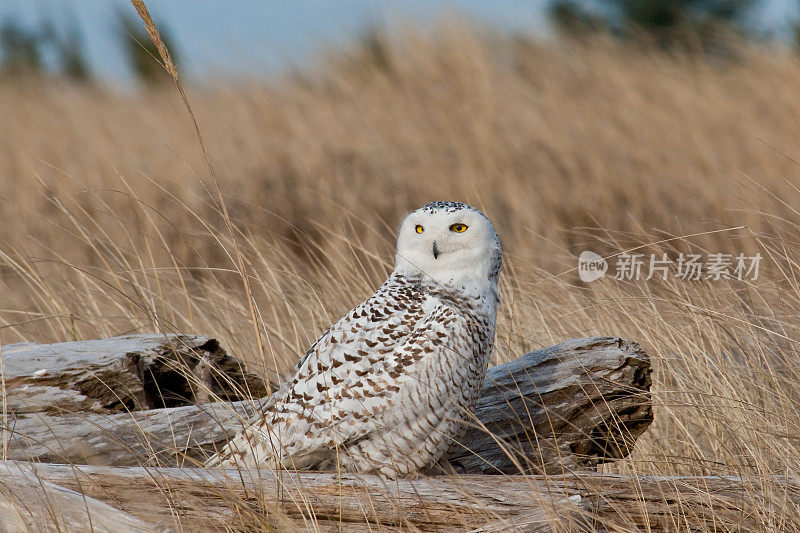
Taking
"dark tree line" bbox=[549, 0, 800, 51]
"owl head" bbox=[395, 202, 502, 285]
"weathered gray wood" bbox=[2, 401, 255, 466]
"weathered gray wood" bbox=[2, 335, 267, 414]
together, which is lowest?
"weathered gray wood" bbox=[2, 401, 255, 466]

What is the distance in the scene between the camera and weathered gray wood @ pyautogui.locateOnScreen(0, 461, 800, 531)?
188 cm

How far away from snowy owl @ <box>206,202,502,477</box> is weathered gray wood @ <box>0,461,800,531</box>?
0.41 ft

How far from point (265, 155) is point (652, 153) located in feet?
12.9

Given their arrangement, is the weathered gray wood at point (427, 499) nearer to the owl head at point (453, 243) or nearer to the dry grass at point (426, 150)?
the owl head at point (453, 243)

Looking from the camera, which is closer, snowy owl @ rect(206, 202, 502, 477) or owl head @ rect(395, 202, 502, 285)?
snowy owl @ rect(206, 202, 502, 477)

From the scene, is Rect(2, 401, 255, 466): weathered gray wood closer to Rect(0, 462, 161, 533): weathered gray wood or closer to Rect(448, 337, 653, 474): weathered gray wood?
Rect(0, 462, 161, 533): weathered gray wood

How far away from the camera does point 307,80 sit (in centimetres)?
1025

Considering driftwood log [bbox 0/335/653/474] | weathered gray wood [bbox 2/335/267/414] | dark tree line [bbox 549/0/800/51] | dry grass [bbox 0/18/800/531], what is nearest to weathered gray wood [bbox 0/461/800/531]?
driftwood log [bbox 0/335/653/474]

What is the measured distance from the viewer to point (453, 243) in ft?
7.66

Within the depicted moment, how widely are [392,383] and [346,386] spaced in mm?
127

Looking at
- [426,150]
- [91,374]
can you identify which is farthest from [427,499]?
[426,150]

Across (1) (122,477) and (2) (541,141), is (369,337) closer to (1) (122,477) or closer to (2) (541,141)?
(1) (122,477)

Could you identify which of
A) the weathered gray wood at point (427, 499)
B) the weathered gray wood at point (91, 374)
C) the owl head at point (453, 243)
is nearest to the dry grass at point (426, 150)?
the weathered gray wood at point (91, 374)

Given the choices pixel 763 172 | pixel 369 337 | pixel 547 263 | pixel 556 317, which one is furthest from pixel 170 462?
pixel 763 172
